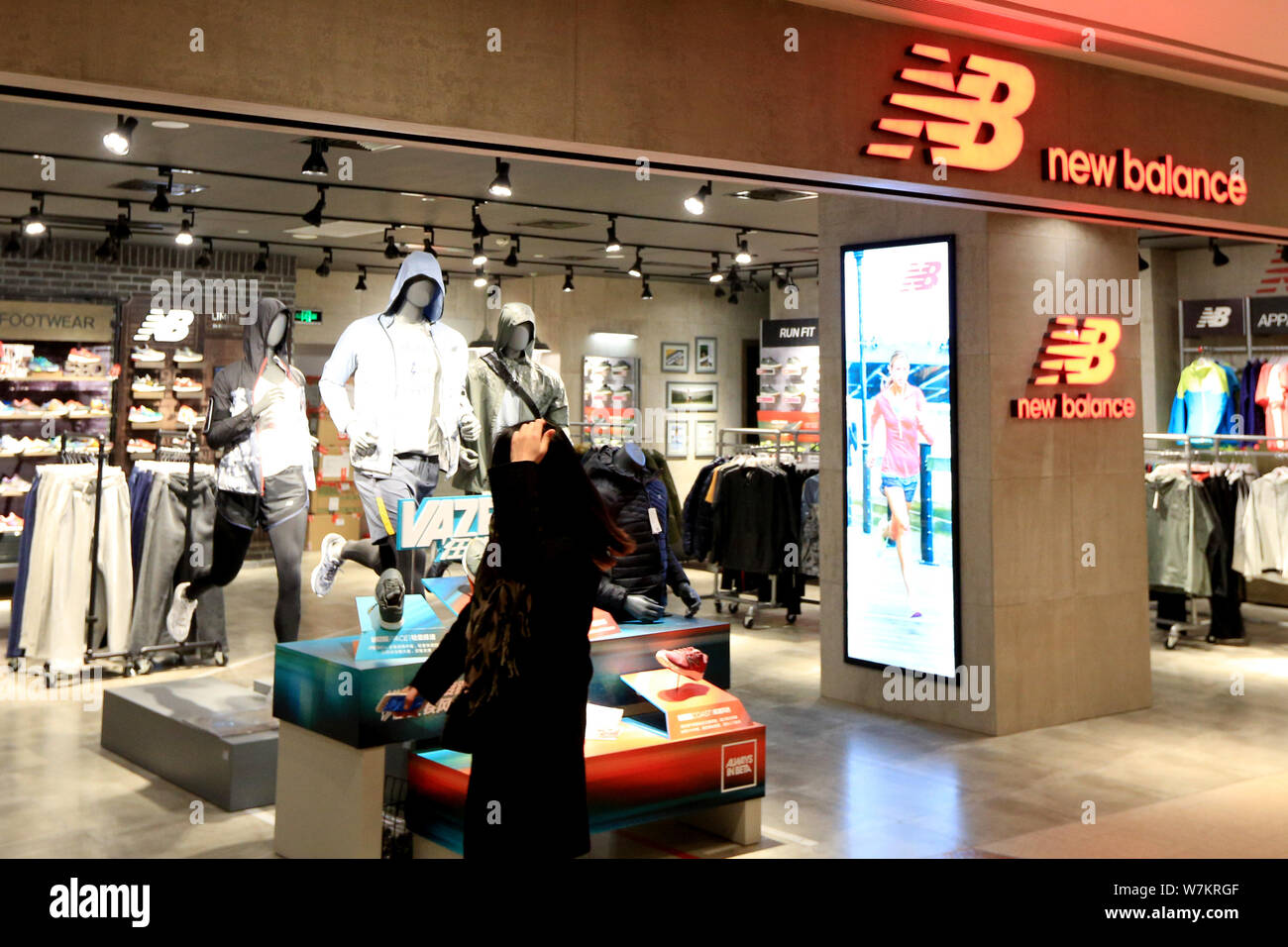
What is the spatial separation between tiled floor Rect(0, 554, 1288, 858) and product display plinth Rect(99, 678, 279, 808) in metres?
0.08

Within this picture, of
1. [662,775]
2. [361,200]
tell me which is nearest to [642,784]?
[662,775]

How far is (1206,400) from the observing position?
10.7 metres

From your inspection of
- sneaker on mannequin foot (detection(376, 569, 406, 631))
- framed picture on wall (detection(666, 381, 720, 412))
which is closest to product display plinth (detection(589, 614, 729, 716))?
sneaker on mannequin foot (detection(376, 569, 406, 631))

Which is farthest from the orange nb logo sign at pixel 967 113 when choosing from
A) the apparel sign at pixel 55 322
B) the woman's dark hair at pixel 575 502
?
the apparel sign at pixel 55 322

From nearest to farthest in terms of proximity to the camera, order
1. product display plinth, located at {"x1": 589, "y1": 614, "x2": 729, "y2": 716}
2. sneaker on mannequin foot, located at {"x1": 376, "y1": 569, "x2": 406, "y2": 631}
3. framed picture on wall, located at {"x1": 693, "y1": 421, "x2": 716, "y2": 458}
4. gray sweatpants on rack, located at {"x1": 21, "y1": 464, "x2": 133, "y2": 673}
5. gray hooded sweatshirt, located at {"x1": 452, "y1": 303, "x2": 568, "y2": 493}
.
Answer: sneaker on mannequin foot, located at {"x1": 376, "y1": 569, "x2": 406, "y2": 631}, product display plinth, located at {"x1": 589, "y1": 614, "x2": 729, "y2": 716}, gray hooded sweatshirt, located at {"x1": 452, "y1": 303, "x2": 568, "y2": 493}, gray sweatpants on rack, located at {"x1": 21, "y1": 464, "x2": 133, "y2": 673}, framed picture on wall, located at {"x1": 693, "y1": 421, "x2": 716, "y2": 458}

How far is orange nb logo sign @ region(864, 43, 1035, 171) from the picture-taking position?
474 cm

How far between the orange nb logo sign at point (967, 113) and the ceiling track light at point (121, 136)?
4.11 meters

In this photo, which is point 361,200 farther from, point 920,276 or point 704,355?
point 704,355

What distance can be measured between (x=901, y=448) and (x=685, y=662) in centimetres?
240

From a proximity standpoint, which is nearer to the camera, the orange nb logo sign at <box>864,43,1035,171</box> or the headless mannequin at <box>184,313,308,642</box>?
the orange nb logo sign at <box>864,43,1035,171</box>

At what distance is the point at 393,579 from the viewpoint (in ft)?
13.1

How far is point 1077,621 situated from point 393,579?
3796mm

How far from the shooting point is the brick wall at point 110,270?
11680 mm

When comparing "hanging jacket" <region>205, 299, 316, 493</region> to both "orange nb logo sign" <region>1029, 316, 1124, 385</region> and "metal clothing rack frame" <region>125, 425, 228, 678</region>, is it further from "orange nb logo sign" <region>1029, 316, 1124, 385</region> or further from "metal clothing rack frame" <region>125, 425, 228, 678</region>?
"orange nb logo sign" <region>1029, 316, 1124, 385</region>
